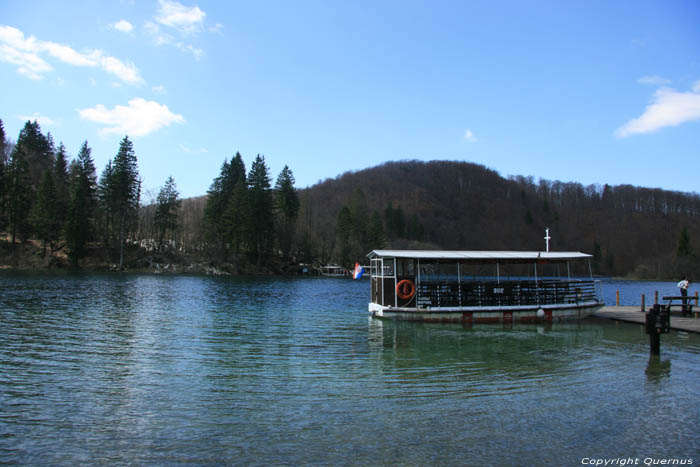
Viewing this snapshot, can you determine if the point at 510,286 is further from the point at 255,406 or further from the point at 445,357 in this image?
the point at 255,406

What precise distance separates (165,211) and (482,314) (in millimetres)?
69531

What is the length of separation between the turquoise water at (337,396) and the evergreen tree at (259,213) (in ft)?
199

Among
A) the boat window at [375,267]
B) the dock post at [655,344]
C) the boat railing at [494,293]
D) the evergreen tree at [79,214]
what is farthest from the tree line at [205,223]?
the dock post at [655,344]

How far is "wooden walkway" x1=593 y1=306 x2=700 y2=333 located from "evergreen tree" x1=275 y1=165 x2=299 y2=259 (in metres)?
67.4

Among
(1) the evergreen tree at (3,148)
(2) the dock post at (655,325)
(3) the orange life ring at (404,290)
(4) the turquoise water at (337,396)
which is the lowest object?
(4) the turquoise water at (337,396)

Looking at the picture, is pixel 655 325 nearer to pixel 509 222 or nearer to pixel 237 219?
pixel 237 219

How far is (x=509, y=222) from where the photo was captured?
596ft

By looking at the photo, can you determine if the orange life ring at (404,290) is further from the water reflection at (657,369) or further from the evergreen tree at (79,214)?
the evergreen tree at (79,214)

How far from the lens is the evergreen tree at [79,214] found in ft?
215

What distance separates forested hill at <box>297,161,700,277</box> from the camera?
99.6 metres

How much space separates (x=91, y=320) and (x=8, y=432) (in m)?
14.2

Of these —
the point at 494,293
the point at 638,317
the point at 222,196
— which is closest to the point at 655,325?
the point at 494,293

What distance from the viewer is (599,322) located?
22.7m

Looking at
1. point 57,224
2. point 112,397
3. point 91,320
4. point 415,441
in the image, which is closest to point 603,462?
point 415,441
